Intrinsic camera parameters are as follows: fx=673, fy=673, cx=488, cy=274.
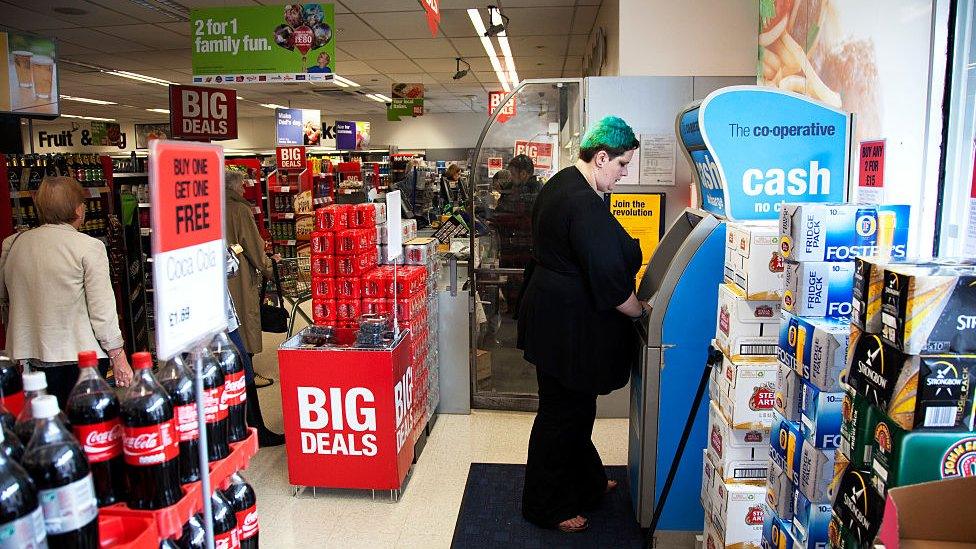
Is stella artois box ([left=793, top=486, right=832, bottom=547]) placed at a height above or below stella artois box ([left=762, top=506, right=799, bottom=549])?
above

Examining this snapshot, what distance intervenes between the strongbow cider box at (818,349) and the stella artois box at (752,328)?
0.42 metres

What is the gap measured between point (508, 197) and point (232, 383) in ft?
11.1

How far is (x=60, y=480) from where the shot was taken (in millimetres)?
1312

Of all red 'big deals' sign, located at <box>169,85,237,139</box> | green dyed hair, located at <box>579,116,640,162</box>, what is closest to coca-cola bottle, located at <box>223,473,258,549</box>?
green dyed hair, located at <box>579,116,640,162</box>

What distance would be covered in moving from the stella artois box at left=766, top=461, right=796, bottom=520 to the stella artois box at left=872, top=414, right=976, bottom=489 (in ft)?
2.27

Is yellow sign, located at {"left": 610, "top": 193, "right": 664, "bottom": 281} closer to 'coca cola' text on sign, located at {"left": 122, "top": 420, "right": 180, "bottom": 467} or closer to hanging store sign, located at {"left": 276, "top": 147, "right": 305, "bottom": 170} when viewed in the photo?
'coca cola' text on sign, located at {"left": 122, "top": 420, "right": 180, "bottom": 467}

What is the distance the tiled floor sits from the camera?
11.2 ft

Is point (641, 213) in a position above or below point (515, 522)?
above

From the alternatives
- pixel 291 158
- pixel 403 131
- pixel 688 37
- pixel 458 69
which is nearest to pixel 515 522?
pixel 688 37

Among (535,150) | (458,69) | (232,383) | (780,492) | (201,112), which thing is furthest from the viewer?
(458,69)

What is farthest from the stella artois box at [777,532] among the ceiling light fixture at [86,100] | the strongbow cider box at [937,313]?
the ceiling light fixture at [86,100]

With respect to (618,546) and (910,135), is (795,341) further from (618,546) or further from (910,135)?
(618,546)

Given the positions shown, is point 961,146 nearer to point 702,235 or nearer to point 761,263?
point 761,263

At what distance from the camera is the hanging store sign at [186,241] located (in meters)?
1.46
